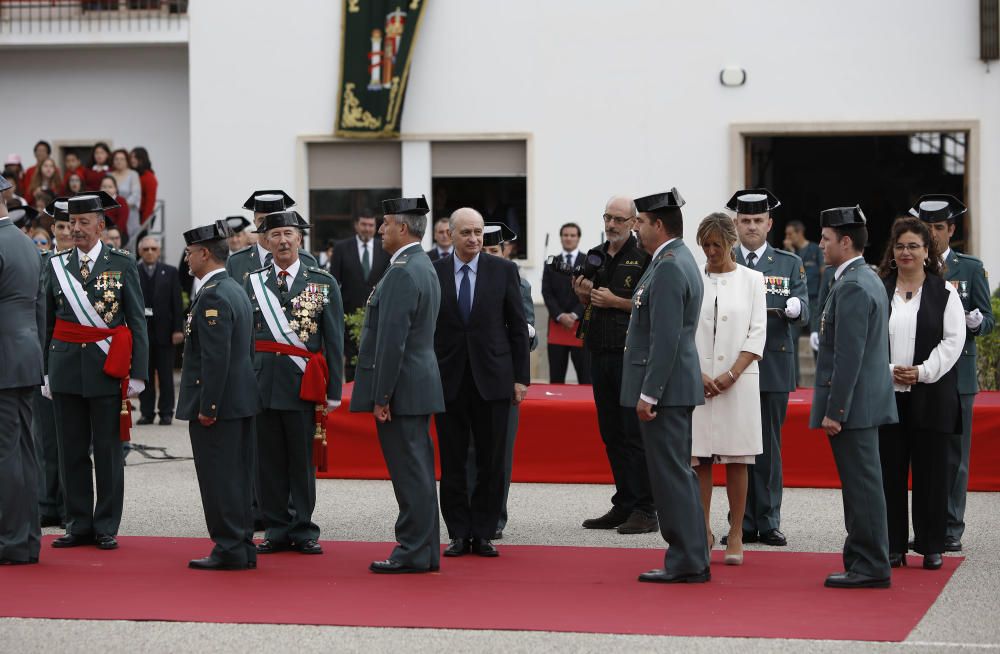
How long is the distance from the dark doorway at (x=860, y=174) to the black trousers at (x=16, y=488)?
15031 mm

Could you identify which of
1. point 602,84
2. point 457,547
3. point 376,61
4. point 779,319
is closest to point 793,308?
point 779,319

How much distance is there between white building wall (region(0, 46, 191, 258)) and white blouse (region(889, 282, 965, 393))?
605 inches

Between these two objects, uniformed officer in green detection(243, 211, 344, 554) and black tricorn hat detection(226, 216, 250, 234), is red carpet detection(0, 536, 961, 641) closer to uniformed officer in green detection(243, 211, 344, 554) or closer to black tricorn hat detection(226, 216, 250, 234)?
uniformed officer in green detection(243, 211, 344, 554)

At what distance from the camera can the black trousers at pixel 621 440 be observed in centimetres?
891

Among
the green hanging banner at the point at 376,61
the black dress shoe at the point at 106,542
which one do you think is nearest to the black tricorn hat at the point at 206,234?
the black dress shoe at the point at 106,542

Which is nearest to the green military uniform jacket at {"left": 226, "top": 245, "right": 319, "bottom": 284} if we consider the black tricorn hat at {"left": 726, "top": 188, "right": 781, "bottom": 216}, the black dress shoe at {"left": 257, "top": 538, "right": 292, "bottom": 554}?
the black dress shoe at {"left": 257, "top": 538, "right": 292, "bottom": 554}

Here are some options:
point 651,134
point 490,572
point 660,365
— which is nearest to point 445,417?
point 490,572

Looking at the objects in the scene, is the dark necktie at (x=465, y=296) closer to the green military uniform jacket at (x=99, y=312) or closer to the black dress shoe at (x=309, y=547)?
the black dress shoe at (x=309, y=547)

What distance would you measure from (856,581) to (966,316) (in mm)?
2108

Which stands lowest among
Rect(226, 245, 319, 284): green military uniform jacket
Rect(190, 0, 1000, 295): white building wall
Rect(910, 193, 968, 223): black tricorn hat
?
Rect(226, 245, 319, 284): green military uniform jacket

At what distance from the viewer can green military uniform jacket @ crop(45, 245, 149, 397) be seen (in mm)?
8438

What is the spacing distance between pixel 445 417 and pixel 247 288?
1.28 m

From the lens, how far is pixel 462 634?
20.4ft

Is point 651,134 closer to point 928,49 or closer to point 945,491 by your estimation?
point 928,49
